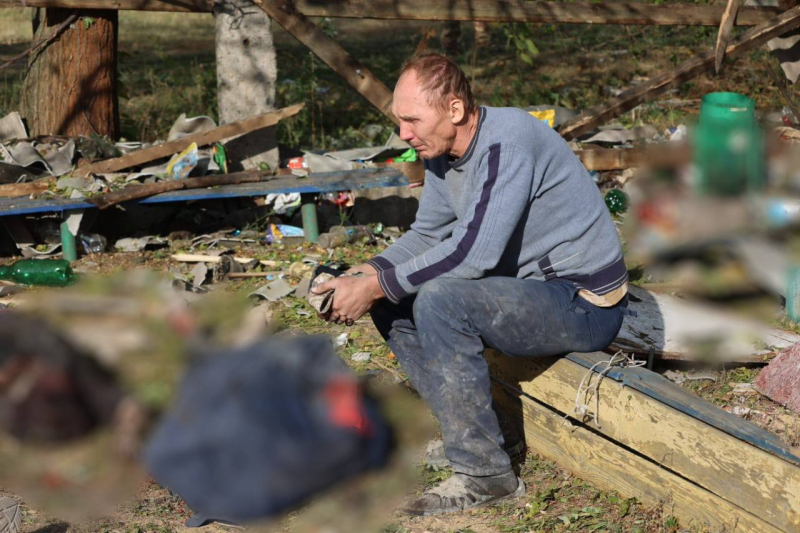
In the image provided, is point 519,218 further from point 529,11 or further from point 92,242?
point 529,11

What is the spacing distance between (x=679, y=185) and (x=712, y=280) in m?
0.12

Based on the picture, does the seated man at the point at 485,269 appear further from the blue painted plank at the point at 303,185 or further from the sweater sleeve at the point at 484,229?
the blue painted plank at the point at 303,185

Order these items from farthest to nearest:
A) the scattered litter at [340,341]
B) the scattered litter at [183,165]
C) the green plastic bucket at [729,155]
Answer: the scattered litter at [183,165] < the scattered litter at [340,341] < the green plastic bucket at [729,155]

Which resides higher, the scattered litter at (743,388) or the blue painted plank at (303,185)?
the blue painted plank at (303,185)

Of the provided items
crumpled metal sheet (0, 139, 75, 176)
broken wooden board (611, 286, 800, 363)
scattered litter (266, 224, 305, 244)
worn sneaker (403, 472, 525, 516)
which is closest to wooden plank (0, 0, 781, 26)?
crumpled metal sheet (0, 139, 75, 176)

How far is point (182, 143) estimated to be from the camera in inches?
208

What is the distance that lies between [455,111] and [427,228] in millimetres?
668

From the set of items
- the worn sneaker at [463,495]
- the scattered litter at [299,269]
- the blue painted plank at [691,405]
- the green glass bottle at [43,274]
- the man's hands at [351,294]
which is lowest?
the scattered litter at [299,269]

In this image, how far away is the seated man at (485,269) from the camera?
2.36 m

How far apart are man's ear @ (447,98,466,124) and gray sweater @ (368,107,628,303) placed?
94mm

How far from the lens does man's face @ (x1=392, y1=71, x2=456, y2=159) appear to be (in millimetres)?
2291

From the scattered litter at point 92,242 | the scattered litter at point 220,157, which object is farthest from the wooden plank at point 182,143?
the scattered litter at point 92,242

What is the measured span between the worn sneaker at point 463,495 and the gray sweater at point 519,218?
1.98ft

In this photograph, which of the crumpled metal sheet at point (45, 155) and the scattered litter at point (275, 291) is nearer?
the scattered litter at point (275, 291)
